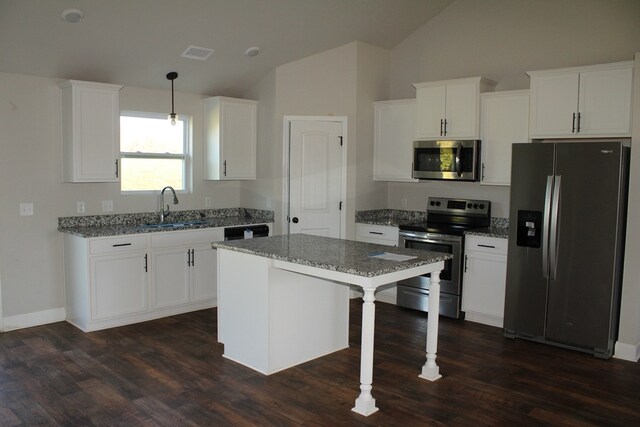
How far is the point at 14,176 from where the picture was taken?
4.86 meters

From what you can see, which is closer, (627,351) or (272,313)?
(272,313)

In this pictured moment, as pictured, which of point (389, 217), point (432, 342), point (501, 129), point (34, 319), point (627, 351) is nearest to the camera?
point (432, 342)

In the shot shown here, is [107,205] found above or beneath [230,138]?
beneath

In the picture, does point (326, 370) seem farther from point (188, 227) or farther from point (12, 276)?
point (12, 276)

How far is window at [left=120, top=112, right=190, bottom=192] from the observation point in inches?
223

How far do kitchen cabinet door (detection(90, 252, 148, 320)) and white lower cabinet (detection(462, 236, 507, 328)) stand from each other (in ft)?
10.2

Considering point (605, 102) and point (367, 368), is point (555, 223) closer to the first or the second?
point (605, 102)

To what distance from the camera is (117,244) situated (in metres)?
4.95

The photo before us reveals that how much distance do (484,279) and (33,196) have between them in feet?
14.1

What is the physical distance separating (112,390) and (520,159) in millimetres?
3712

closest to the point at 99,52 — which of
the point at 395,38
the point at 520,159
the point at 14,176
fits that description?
the point at 14,176

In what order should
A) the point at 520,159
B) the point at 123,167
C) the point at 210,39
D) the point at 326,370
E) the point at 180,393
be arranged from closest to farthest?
the point at 180,393 → the point at 326,370 → the point at 520,159 → the point at 210,39 → the point at 123,167

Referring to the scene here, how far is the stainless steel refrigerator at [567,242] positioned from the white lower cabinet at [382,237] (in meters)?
1.40

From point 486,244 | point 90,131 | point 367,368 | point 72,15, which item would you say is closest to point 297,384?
point 367,368
